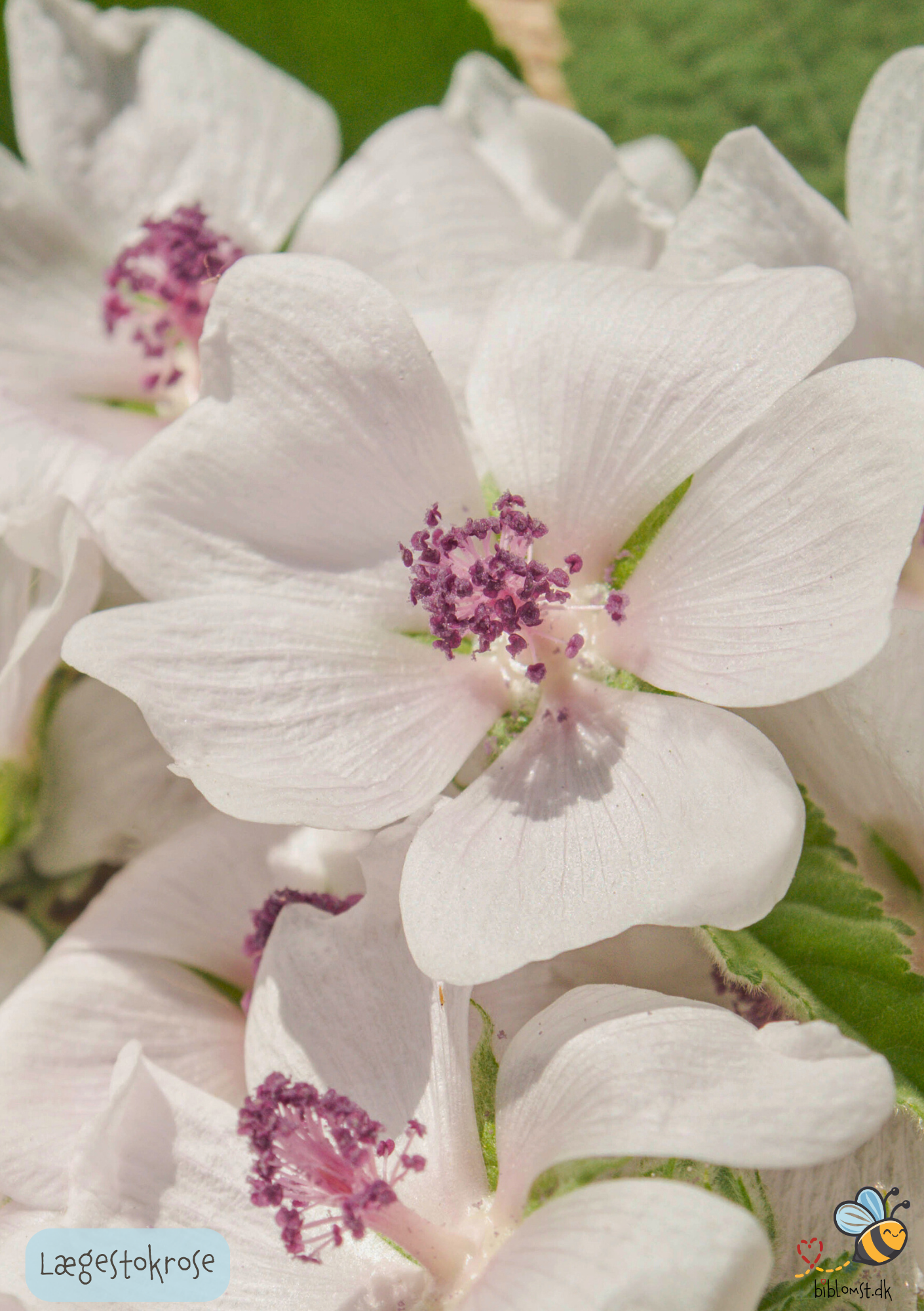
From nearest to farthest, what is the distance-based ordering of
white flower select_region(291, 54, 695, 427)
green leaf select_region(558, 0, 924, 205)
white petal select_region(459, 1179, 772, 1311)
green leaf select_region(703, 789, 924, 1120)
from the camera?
white petal select_region(459, 1179, 772, 1311)
green leaf select_region(703, 789, 924, 1120)
white flower select_region(291, 54, 695, 427)
green leaf select_region(558, 0, 924, 205)

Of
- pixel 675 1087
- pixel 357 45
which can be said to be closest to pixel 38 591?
pixel 675 1087

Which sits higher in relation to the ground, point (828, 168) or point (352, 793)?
point (828, 168)

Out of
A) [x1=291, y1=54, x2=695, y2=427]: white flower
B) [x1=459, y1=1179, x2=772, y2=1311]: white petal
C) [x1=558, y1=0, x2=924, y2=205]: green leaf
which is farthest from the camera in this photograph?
[x1=558, y1=0, x2=924, y2=205]: green leaf

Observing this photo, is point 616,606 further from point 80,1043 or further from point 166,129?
point 166,129

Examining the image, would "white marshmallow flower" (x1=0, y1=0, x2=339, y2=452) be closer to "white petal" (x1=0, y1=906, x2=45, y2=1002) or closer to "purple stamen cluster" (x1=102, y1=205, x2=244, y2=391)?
"purple stamen cluster" (x1=102, y1=205, x2=244, y2=391)

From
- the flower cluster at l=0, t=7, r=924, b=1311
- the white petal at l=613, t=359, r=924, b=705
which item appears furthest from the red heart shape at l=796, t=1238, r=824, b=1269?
the white petal at l=613, t=359, r=924, b=705

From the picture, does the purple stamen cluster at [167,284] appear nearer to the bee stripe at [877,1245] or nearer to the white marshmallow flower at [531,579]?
the white marshmallow flower at [531,579]

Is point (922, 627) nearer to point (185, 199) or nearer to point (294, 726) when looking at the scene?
point (294, 726)

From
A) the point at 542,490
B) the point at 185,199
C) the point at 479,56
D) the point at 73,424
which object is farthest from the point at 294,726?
the point at 479,56
